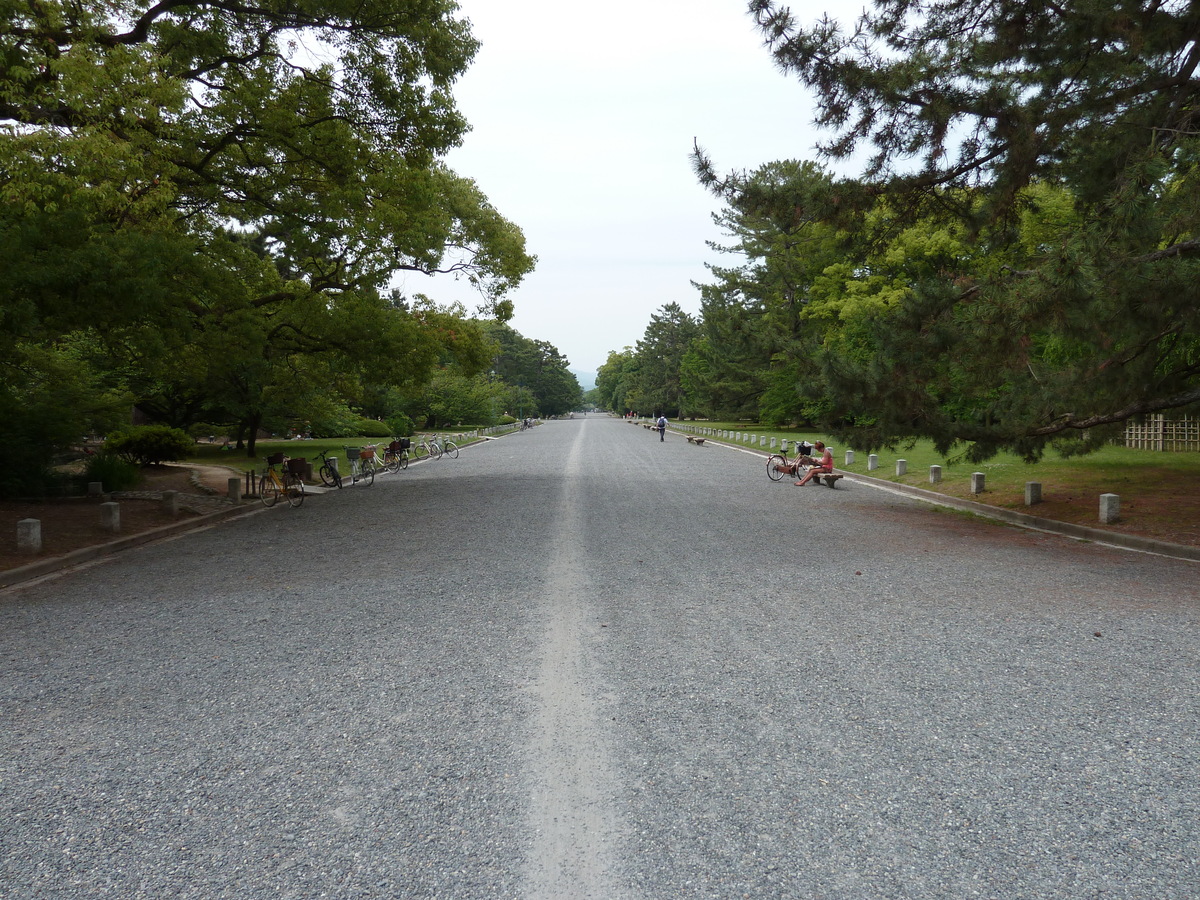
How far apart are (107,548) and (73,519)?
2.29 m

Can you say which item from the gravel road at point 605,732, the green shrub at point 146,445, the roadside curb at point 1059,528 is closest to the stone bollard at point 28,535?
the gravel road at point 605,732

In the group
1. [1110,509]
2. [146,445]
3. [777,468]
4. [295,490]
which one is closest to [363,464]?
[295,490]

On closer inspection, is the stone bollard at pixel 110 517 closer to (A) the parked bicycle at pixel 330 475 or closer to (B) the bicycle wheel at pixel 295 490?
(B) the bicycle wheel at pixel 295 490

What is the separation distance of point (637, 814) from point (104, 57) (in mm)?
11185

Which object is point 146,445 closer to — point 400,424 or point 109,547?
point 109,547

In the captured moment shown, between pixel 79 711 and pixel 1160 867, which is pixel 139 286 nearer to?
pixel 79 711

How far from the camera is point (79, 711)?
416cm

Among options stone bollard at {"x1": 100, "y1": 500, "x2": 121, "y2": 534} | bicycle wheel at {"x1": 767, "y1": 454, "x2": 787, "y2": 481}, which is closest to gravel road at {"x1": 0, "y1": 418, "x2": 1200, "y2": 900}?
stone bollard at {"x1": 100, "y1": 500, "x2": 121, "y2": 534}

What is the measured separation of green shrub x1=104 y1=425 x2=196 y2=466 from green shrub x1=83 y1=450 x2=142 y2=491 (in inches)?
198

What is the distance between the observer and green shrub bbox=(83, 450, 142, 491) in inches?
574

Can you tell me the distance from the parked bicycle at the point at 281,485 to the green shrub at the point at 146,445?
7619 mm

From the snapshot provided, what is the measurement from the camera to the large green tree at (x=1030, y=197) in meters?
8.39

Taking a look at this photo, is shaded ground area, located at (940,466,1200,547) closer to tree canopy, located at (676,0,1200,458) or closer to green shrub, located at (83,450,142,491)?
tree canopy, located at (676,0,1200,458)

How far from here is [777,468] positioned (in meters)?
18.0
